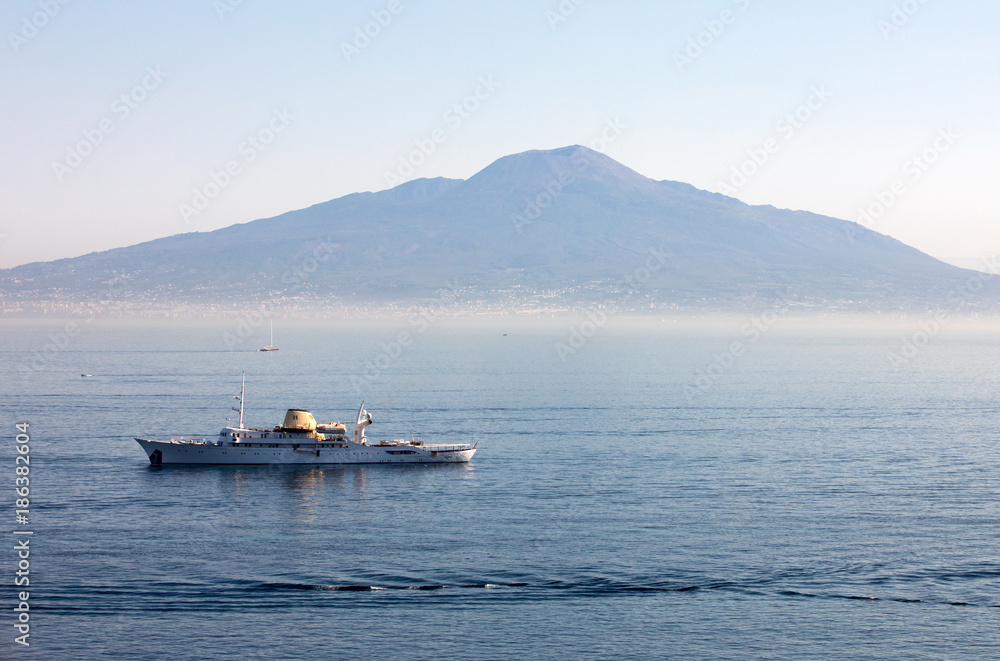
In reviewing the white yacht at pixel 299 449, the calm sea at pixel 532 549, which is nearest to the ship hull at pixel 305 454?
the white yacht at pixel 299 449

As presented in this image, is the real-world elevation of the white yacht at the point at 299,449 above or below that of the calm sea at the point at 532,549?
above

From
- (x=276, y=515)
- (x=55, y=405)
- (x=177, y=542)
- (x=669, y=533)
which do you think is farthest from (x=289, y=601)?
(x=55, y=405)

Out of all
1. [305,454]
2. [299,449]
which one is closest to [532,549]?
[305,454]

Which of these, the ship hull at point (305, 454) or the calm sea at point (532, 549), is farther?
the ship hull at point (305, 454)

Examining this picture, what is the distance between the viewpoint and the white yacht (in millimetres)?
104688

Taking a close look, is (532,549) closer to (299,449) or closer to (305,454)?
(305,454)

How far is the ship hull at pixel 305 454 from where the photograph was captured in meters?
104

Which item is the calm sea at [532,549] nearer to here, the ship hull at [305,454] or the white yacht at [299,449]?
the ship hull at [305,454]

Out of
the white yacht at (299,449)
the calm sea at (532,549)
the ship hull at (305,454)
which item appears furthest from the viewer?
the white yacht at (299,449)

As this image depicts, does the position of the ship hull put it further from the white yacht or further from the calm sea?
A: the calm sea

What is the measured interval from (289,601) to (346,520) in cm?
1902

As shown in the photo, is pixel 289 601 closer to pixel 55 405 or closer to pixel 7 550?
pixel 7 550

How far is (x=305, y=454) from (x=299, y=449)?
82 centimetres

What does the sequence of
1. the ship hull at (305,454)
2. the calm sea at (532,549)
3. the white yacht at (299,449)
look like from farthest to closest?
the white yacht at (299,449) < the ship hull at (305,454) < the calm sea at (532,549)
